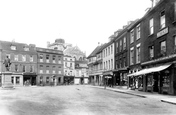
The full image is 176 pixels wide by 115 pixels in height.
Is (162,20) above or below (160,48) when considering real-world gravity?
above

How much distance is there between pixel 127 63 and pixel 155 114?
22885 millimetres

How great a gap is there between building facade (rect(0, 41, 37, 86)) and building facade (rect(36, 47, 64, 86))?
6.45ft

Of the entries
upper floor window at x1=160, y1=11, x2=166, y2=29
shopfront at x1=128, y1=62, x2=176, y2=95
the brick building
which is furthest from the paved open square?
upper floor window at x1=160, y1=11, x2=166, y2=29

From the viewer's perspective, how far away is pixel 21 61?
55375mm

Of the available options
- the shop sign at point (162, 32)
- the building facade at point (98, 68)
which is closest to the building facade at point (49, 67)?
the building facade at point (98, 68)

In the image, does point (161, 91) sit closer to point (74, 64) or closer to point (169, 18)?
point (169, 18)

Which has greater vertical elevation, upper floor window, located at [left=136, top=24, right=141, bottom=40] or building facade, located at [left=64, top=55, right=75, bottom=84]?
upper floor window, located at [left=136, top=24, right=141, bottom=40]

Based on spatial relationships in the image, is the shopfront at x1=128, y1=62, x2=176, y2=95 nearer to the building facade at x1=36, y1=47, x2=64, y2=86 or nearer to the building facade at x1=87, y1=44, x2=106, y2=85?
the building facade at x1=87, y1=44, x2=106, y2=85

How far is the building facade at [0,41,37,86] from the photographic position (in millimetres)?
52969

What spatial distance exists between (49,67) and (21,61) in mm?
10115

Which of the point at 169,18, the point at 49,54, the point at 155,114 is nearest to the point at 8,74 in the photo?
the point at 169,18

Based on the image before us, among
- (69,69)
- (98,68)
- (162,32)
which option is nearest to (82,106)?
(162,32)

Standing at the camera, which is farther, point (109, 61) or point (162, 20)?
point (109, 61)

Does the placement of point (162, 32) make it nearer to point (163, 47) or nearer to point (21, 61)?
point (163, 47)
